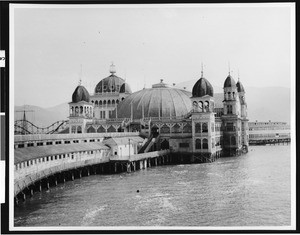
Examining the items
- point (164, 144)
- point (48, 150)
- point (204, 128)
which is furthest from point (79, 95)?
point (48, 150)

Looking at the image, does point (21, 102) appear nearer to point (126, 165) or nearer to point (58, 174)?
point (58, 174)

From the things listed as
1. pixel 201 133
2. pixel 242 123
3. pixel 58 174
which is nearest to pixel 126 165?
pixel 58 174

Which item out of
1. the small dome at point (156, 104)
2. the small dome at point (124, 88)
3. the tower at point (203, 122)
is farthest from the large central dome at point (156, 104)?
the small dome at point (124, 88)

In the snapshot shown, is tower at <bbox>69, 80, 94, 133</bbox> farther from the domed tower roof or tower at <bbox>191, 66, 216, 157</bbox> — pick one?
the domed tower roof

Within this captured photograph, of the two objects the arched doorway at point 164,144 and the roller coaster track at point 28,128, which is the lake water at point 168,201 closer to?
the roller coaster track at point 28,128

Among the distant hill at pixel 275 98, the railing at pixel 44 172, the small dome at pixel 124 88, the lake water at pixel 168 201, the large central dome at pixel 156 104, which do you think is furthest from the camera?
the small dome at pixel 124 88

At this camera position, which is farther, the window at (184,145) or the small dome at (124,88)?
the small dome at (124,88)

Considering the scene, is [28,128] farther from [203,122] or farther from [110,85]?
[203,122]

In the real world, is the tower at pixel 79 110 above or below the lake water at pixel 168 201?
above
